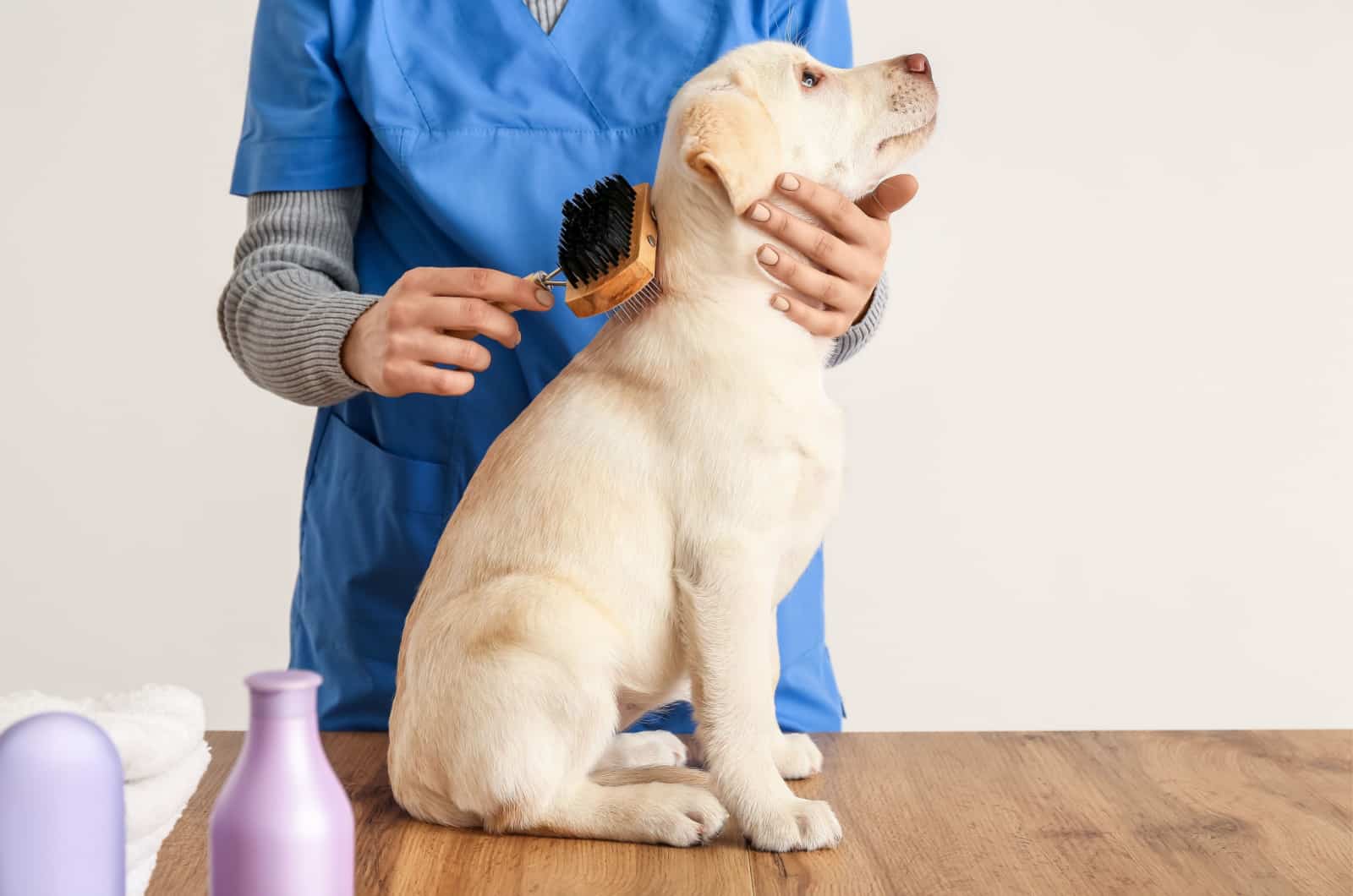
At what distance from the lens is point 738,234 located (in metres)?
1.22

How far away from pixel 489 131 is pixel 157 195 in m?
1.52

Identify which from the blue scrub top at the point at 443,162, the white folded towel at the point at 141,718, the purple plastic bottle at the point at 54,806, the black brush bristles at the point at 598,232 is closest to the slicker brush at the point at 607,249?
the black brush bristles at the point at 598,232

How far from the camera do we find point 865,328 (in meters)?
1.57

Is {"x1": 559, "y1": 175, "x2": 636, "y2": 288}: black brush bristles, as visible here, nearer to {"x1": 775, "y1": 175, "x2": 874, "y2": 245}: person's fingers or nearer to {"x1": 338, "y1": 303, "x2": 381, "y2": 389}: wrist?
{"x1": 775, "y1": 175, "x2": 874, "y2": 245}: person's fingers

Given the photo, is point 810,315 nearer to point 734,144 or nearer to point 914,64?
point 734,144

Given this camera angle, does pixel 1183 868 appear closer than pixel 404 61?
Yes

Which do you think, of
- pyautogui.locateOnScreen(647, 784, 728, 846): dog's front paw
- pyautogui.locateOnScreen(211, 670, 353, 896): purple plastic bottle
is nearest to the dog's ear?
pyautogui.locateOnScreen(647, 784, 728, 846): dog's front paw

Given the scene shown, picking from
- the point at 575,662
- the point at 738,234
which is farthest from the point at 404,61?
the point at 575,662

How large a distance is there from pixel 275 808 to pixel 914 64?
94cm

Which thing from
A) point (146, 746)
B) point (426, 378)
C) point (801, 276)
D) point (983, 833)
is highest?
point (801, 276)

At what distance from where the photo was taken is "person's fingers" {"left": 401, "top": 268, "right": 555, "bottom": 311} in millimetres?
1223

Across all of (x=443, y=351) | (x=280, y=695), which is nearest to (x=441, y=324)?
(x=443, y=351)

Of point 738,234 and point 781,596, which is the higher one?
point 738,234

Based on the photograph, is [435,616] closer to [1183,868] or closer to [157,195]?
[1183,868]
